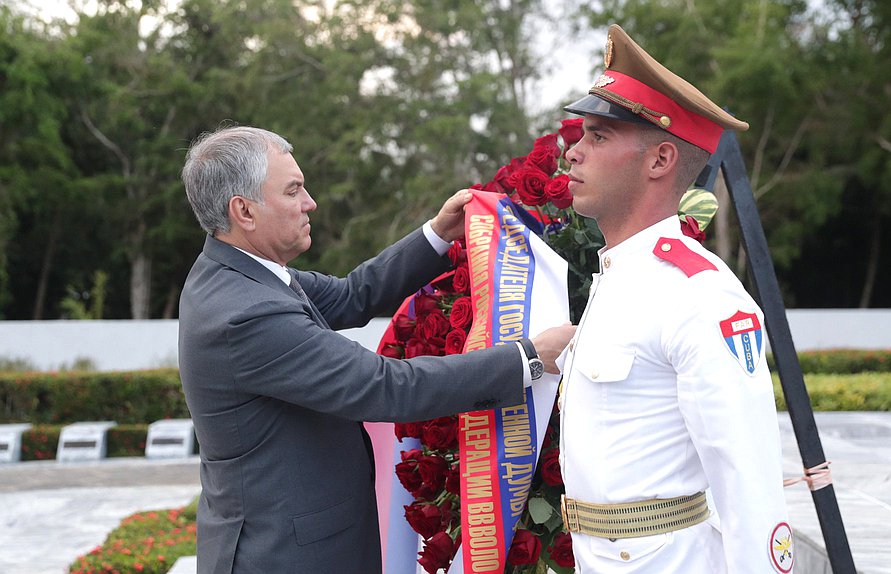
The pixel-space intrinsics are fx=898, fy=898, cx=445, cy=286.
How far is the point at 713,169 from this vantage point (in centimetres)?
237

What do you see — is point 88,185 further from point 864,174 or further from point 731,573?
point 731,573

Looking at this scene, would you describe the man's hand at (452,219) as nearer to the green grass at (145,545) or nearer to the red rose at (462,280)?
the red rose at (462,280)

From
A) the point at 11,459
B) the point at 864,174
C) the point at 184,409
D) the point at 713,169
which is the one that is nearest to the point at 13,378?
the point at 11,459

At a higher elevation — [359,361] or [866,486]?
[359,361]

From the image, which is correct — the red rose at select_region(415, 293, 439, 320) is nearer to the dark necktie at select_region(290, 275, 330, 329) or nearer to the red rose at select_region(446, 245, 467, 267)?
the red rose at select_region(446, 245, 467, 267)

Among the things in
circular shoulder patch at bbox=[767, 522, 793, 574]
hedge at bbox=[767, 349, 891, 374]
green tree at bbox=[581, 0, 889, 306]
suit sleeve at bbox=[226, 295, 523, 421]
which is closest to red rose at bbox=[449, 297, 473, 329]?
suit sleeve at bbox=[226, 295, 523, 421]

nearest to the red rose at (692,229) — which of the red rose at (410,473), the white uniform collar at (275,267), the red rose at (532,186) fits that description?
the red rose at (532,186)

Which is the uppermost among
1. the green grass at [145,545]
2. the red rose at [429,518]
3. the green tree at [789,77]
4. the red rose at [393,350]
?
the green tree at [789,77]

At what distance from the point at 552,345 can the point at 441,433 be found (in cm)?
→ 37

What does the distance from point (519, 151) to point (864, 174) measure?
259 inches

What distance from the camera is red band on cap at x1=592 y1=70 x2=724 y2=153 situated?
1.64 meters

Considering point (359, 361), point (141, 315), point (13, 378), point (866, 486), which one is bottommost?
point (866, 486)

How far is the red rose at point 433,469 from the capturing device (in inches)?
88.2

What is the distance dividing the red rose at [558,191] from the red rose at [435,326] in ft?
1.41
